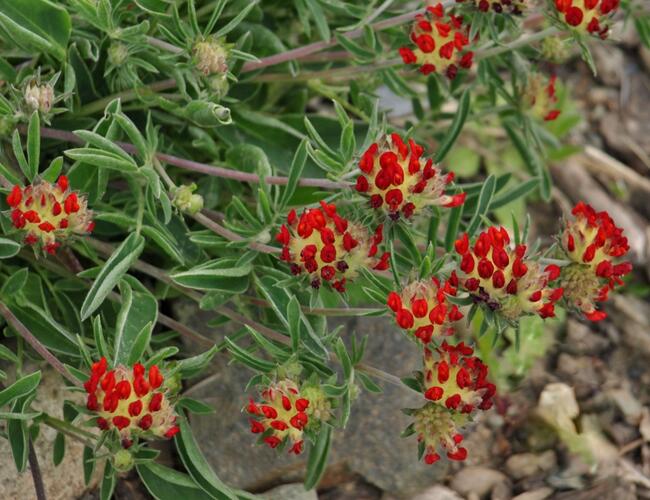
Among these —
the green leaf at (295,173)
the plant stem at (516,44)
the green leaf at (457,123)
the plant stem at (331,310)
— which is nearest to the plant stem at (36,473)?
the plant stem at (331,310)

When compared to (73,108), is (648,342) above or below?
below

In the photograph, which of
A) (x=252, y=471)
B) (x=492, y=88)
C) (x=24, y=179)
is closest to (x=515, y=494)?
(x=252, y=471)

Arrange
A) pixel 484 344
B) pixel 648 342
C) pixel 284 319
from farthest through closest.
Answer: pixel 648 342 < pixel 484 344 < pixel 284 319

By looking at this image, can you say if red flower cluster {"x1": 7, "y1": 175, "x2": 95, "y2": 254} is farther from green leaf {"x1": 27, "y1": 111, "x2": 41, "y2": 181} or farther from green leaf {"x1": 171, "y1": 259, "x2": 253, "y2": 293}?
green leaf {"x1": 171, "y1": 259, "x2": 253, "y2": 293}

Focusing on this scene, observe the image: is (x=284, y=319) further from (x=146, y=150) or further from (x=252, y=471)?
(x=252, y=471)

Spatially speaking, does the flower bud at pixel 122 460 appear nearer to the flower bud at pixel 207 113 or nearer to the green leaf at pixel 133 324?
the green leaf at pixel 133 324

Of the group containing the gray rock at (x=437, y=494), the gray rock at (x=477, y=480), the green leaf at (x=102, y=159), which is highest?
the green leaf at (x=102, y=159)
